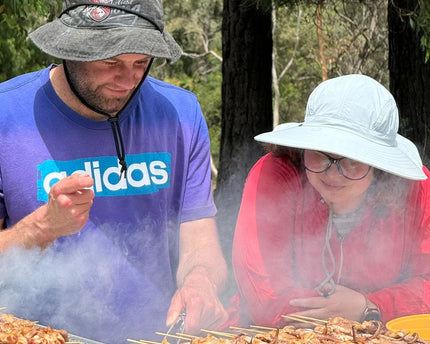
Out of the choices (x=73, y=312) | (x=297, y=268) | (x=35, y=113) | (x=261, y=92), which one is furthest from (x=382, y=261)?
(x=261, y=92)

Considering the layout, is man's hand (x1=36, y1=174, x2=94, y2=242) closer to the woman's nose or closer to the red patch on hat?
the red patch on hat

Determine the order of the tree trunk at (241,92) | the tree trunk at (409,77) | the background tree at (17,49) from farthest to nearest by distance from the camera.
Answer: the background tree at (17,49) → the tree trunk at (241,92) → the tree trunk at (409,77)

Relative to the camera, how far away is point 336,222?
3.15 meters

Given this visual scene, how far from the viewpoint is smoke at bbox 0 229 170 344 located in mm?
3029

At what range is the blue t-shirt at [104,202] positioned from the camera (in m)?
2.96

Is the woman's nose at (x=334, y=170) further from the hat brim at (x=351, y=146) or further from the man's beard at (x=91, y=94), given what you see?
the man's beard at (x=91, y=94)

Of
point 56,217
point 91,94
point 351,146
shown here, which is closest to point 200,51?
point 91,94

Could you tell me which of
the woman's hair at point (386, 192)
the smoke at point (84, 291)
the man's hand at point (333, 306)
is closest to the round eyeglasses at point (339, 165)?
the woman's hair at point (386, 192)

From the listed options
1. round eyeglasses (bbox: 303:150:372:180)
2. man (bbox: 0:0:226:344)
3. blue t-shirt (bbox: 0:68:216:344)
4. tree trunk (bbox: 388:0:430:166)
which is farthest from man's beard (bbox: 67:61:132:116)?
tree trunk (bbox: 388:0:430:166)

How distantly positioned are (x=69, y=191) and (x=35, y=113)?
2.20 ft

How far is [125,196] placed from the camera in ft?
10.1

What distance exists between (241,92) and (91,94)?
539 centimetres

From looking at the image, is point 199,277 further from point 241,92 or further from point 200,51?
point 200,51

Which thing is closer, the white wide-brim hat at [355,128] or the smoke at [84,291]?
the white wide-brim hat at [355,128]
